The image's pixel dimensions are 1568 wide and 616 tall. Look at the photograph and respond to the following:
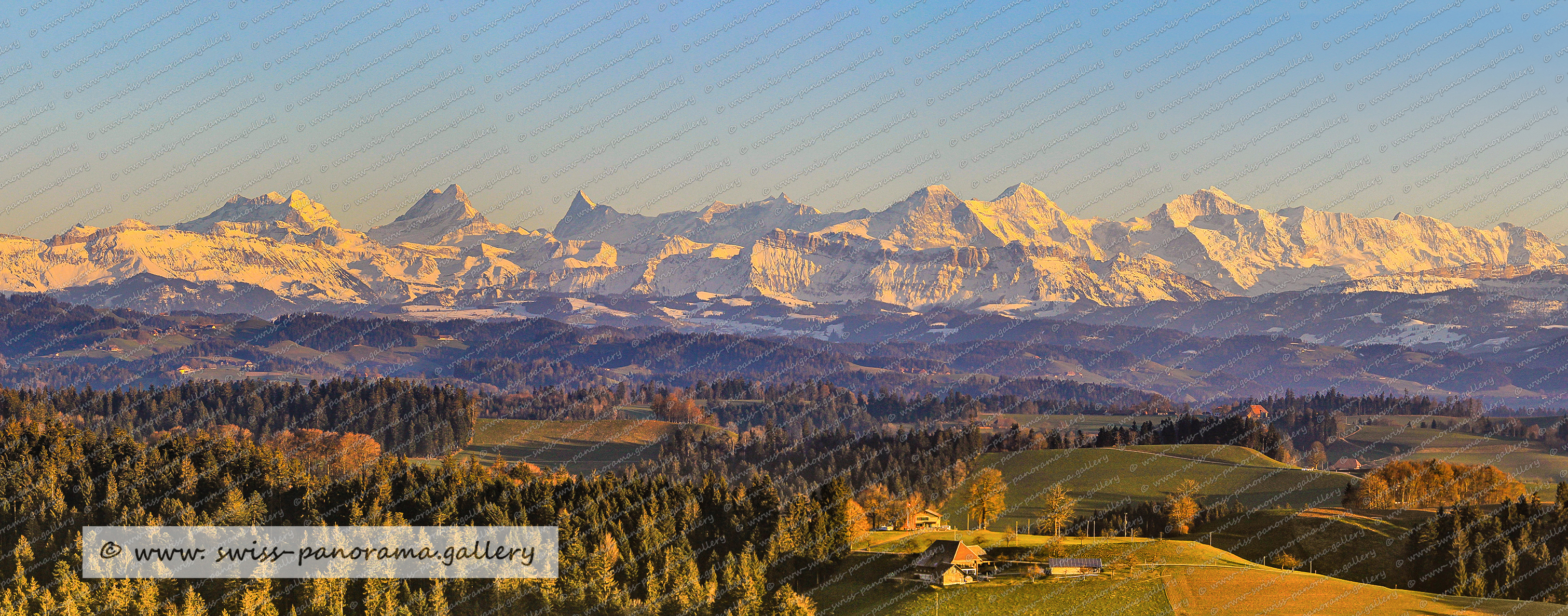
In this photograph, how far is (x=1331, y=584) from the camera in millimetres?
141625

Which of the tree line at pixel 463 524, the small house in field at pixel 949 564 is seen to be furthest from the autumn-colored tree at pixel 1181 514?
the small house in field at pixel 949 564

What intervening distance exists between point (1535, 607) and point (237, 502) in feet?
460

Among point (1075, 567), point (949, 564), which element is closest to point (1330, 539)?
point (1075, 567)

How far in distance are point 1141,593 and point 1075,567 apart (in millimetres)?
8494

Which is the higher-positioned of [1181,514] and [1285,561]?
[1181,514]

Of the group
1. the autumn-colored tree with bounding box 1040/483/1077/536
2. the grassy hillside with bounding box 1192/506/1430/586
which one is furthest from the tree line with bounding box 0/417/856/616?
the grassy hillside with bounding box 1192/506/1430/586

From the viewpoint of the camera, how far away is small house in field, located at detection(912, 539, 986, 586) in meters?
140

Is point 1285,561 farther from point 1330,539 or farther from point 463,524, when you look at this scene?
point 463,524

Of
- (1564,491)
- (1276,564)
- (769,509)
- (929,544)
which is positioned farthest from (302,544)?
(1564,491)

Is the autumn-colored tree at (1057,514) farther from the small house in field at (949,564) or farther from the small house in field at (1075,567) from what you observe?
the small house in field at (949,564)

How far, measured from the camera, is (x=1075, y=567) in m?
142

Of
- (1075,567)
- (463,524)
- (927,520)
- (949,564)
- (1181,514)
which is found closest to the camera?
(949,564)

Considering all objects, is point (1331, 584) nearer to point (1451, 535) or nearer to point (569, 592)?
point (1451, 535)

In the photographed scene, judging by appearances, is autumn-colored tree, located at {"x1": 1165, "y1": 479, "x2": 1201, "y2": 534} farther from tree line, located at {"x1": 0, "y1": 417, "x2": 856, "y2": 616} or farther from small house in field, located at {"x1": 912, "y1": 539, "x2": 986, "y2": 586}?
small house in field, located at {"x1": 912, "y1": 539, "x2": 986, "y2": 586}
